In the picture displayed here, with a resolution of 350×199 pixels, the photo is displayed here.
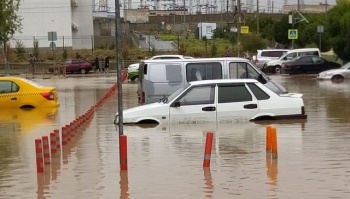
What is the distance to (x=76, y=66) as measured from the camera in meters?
62.5

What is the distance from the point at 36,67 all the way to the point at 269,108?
47.3m

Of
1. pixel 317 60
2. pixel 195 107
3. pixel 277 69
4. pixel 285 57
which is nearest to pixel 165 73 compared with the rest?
pixel 195 107

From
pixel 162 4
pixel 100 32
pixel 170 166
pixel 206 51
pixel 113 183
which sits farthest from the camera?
pixel 162 4

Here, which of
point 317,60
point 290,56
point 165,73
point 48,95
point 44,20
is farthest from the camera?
point 44,20

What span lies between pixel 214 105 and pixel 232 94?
54cm

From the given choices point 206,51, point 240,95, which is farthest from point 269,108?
point 206,51

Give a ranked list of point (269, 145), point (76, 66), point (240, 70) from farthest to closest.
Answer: point (76, 66) < point (240, 70) < point (269, 145)

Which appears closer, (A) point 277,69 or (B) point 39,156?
(B) point 39,156

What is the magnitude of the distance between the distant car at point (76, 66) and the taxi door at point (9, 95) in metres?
34.2

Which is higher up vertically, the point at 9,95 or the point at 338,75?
Result: the point at 9,95

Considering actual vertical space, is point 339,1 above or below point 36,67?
above

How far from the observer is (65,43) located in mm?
83625

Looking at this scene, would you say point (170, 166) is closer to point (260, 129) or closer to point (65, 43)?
point (260, 129)

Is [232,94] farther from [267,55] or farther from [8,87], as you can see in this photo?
[267,55]
